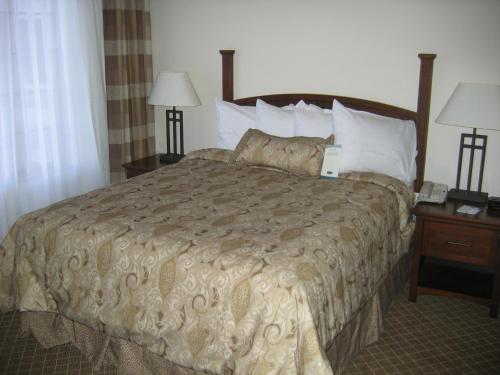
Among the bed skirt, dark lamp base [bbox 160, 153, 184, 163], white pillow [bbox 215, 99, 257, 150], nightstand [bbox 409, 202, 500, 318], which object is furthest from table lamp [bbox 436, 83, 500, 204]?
dark lamp base [bbox 160, 153, 184, 163]

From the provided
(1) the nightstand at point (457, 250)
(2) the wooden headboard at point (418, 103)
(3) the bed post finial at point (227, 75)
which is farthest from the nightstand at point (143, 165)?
(1) the nightstand at point (457, 250)

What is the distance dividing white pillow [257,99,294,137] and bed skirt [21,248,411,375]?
1.21 m

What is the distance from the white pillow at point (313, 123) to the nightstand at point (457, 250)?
0.76 m

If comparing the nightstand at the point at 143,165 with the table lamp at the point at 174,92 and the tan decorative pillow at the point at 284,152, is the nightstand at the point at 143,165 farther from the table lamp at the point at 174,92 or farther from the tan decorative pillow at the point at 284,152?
the tan decorative pillow at the point at 284,152

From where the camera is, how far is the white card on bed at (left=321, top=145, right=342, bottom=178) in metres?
3.21

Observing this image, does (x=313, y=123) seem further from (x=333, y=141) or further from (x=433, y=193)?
(x=433, y=193)

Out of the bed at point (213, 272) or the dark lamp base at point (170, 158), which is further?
the dark lamp base at point (170, 158)

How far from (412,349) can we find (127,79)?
2.84 m

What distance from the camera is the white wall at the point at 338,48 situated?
10.6ft

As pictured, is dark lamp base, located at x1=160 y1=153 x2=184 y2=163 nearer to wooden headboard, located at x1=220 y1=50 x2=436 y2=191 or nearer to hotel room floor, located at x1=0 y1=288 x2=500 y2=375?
wooden headboard, located at x1=220 y1=50 x2=436 y2=191

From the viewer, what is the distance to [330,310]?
209cm

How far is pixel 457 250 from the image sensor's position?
2.94 metres

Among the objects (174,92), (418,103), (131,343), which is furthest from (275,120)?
(131,343)

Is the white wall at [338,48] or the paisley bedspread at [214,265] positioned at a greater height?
the white wall at [338,48]
